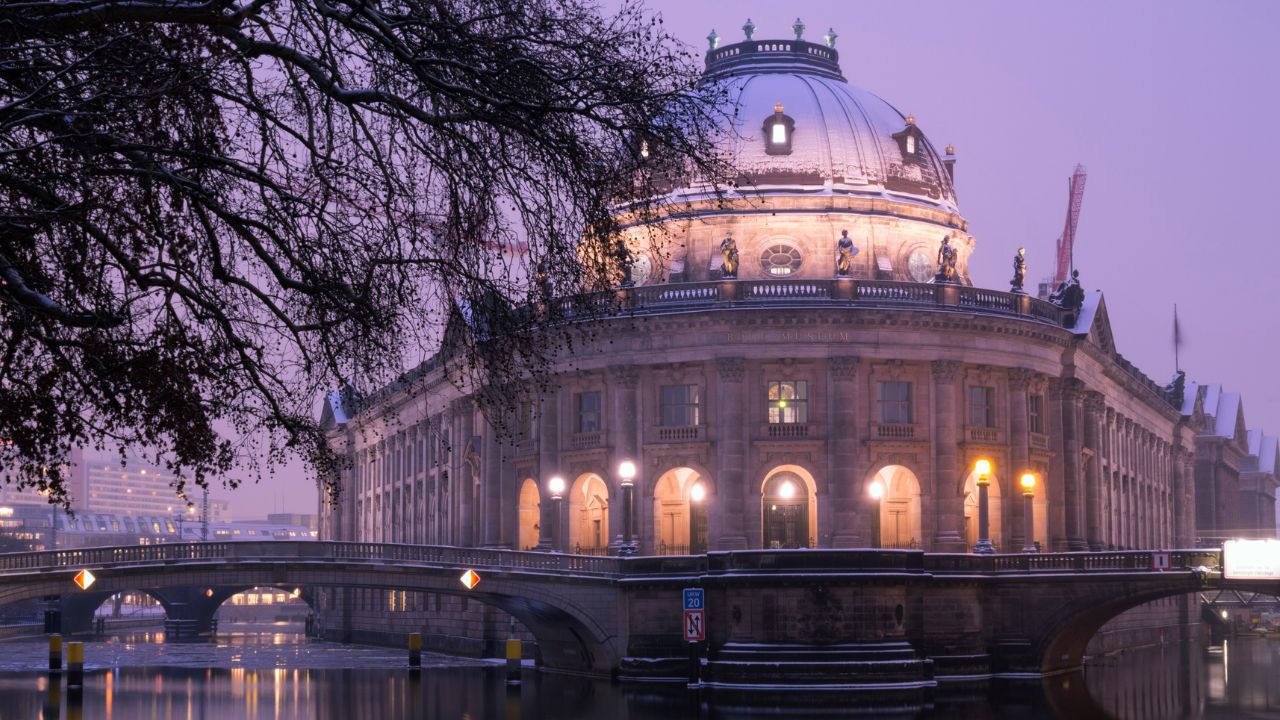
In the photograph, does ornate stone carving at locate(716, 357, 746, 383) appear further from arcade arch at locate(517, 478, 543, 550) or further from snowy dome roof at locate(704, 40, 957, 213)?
arcade arch at locate(517, 478, 543, 550)

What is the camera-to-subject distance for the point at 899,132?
93250mm

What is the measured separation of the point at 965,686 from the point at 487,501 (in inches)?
1184

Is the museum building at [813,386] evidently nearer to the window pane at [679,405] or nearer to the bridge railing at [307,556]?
the window pane at [679,405]

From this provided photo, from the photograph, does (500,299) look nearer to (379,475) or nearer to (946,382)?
(946,382)

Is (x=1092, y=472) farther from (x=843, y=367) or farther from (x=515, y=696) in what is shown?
(x=515, y=696)

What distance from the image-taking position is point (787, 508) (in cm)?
8262

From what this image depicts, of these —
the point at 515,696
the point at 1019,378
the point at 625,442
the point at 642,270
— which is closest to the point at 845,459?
the point at 625,442

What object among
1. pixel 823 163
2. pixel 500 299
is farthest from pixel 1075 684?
pixel 500 299

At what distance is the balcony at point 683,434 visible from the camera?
8212 centimetres

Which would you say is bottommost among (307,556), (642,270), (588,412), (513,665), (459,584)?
(513,665)

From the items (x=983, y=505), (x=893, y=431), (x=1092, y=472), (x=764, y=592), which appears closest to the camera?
(x=764, y=592)

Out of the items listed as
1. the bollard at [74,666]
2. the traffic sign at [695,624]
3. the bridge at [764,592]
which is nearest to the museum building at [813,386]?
the bridge at [764,592]

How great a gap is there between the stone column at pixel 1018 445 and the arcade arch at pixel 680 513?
13.2m

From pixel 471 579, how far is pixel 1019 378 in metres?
27.5
